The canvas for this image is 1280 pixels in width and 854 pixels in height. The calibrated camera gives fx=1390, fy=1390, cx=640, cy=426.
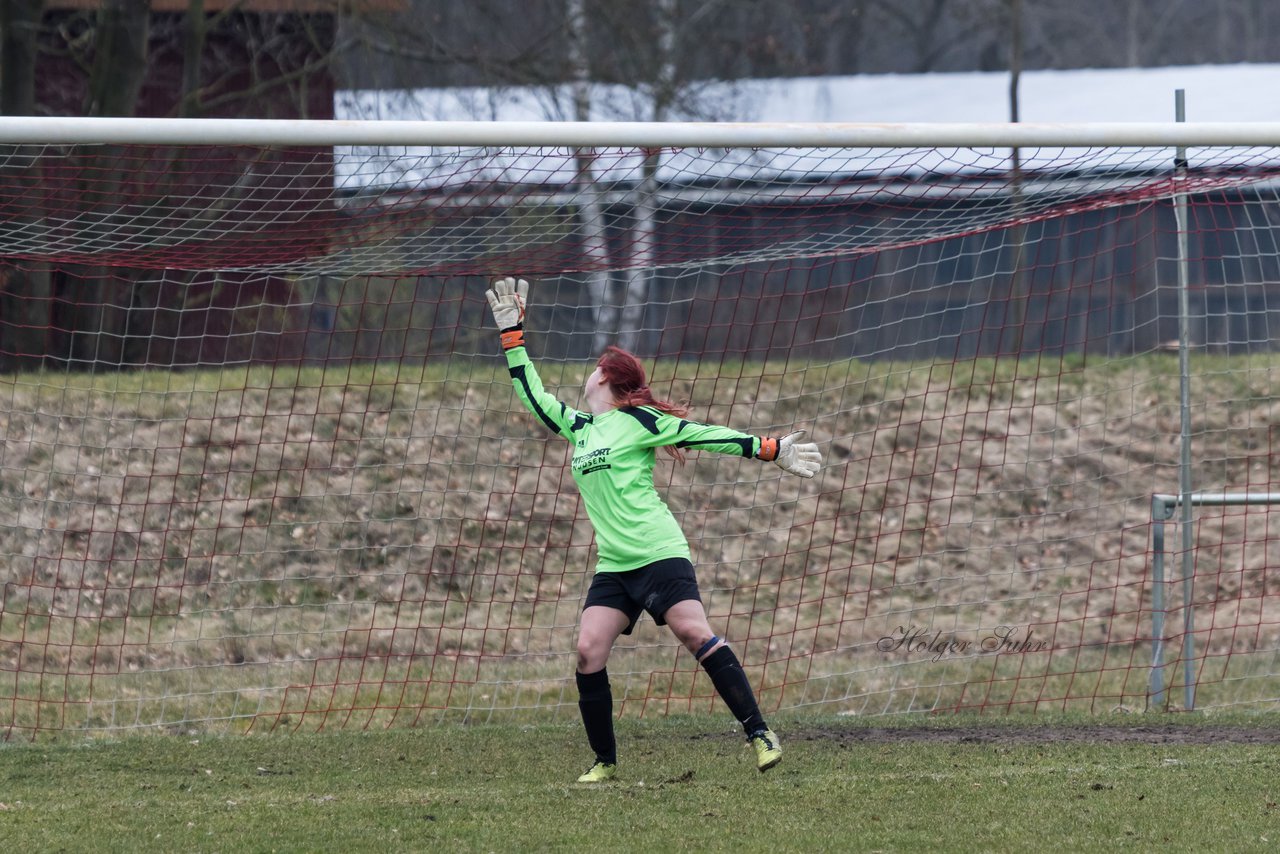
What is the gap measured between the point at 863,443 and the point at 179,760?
23.2 feet

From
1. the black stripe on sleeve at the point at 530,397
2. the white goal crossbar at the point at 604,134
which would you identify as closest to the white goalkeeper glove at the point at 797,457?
the black stripe on sleeve at the point at 530,397

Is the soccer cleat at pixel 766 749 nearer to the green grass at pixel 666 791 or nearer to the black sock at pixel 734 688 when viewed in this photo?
the black sock at pixel 734 688

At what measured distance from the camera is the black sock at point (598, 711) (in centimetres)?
509

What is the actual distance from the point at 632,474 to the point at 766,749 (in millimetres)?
1099

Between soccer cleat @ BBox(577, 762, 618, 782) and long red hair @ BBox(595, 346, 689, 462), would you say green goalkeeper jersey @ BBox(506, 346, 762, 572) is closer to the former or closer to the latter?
long red hair @ BBox(595, 346, 689, 462)

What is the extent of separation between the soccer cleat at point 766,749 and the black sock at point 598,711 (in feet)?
1.81

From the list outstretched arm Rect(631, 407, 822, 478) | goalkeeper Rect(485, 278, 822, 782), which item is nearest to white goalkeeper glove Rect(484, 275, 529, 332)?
goalkeeper Rect(485, 278, 822, 782)

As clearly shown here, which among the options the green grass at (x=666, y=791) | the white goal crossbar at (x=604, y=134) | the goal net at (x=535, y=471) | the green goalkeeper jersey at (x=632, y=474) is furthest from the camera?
the goal net at (x=535, y=471)

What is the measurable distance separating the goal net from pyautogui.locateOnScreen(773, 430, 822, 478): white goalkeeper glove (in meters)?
1.31

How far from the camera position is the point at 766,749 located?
4977mm

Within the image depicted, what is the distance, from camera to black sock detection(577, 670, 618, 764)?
509 cm

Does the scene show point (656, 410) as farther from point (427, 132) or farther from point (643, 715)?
point (643, 715)

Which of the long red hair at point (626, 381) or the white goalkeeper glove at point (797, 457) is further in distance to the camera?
the long red hair at point (626, 381)

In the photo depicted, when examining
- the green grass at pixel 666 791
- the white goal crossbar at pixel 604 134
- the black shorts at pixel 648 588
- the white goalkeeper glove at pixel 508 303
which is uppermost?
the white goal crossbar at pixel 604 134
